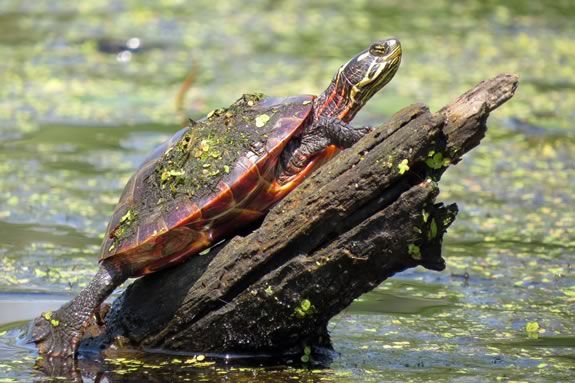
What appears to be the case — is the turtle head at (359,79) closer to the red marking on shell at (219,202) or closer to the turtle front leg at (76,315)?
the red marking on shell at (219,202)

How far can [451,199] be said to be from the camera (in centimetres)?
824

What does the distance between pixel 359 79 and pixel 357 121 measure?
4709 millimetres

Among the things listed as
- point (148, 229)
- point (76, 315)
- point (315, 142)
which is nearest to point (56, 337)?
point (76, 315)

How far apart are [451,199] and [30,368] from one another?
418 cm

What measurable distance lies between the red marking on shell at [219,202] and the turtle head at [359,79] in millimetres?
804

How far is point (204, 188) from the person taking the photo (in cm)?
487

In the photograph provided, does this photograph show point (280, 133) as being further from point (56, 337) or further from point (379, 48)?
point (56, 337)

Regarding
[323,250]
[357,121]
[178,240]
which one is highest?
[357,121]

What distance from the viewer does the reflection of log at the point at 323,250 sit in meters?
4.42

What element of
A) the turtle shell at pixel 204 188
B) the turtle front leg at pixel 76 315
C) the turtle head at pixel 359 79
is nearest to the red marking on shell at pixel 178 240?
the turtle shell at pixel 204 188

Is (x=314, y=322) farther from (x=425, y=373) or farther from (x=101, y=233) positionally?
(x=101, y=233)

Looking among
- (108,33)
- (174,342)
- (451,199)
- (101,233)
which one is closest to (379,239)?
(174,342)

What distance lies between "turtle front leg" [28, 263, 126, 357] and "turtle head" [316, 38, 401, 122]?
52.9 inches

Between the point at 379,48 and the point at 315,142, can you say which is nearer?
the point at 315,142
